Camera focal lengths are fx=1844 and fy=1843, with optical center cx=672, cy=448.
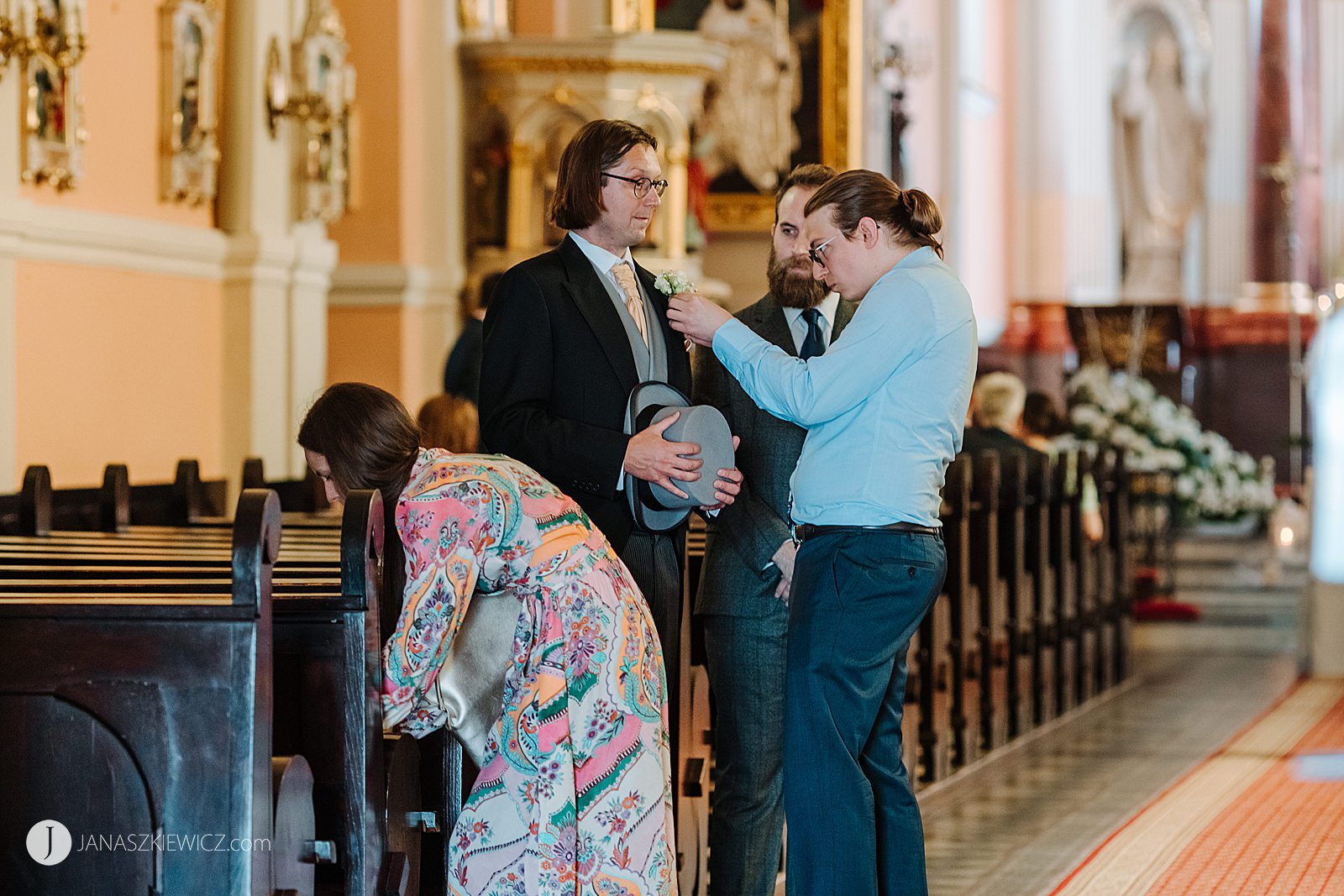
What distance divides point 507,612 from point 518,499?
0.67ft

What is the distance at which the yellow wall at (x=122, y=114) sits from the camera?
6301 millimetres

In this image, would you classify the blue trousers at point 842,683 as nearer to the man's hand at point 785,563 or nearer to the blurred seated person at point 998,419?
the man's hand at point 785,563

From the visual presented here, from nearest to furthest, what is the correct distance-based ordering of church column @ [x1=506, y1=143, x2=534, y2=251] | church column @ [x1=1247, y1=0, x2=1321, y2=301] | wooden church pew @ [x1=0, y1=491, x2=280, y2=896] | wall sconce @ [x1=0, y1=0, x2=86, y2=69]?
wooden church pew @ [x1=0, y1=491, x2=280, y2=896]
wall sconce @ [x1=0, y1=0, x2=86, y2=69]
church column @ [x1=506, y1=143, x2=534, y2=251]
church column @ [x1=1247, y1=0, x2=1321, y2=301]

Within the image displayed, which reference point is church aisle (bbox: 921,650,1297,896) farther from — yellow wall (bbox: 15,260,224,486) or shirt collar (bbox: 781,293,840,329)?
yellow wall (bbox: 15,260,224,486)

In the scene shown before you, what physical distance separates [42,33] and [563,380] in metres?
3.05

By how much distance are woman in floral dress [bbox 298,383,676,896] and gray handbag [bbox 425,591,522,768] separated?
0.02 m

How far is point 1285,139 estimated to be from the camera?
Result: 15688 millimetres

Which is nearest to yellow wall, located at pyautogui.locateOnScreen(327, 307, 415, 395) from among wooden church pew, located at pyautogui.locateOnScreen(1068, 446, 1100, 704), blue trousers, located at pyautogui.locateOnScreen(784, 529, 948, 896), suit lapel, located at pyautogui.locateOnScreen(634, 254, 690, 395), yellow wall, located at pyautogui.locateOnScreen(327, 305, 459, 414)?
yellow wall, located at pyautogui.locateOnScreen(327, 305, 459, 414)

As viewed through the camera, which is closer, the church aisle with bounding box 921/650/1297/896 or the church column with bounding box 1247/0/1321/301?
the church aisle with bounding box 921/650/1297/896

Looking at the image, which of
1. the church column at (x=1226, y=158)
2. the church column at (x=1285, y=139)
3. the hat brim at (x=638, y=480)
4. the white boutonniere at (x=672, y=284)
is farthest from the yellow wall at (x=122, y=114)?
the church column at (x=1226, y=158)

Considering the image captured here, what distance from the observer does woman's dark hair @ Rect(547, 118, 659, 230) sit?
3332 millimetres

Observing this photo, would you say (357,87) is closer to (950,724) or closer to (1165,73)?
(950,724)

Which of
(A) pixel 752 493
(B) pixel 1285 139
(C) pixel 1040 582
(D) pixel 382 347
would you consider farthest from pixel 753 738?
(B) pixel 1285 139

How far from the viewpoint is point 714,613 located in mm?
3631
